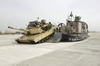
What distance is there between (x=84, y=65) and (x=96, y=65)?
569 mm

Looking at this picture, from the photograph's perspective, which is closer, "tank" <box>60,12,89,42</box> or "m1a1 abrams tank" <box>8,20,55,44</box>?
"m1a1 abrams tank" <box>8,20,55,44</box>

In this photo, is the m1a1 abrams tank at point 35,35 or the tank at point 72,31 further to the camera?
the tank at point 72,31

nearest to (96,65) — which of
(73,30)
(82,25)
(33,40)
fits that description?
(33,40)

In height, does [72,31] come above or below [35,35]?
above

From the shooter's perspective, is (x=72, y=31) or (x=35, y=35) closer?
(x=35, y=35)

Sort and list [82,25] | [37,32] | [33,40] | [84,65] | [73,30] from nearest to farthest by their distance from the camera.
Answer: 1. [84,65]
2. [33,40]
3. [37,32]
4. [73,30]
5. [82,25]

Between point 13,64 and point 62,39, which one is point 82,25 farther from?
point 13,64

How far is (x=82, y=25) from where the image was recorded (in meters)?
18.9

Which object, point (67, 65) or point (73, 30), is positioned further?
point (73, 30)

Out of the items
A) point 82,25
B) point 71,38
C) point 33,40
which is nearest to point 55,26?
point 71,38

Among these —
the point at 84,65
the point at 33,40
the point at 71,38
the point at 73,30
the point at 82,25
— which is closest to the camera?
the point at 84,65

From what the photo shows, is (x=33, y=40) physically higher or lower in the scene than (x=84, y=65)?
higher

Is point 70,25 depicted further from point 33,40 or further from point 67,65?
point 67,65

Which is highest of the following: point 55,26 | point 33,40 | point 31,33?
point 55,26
